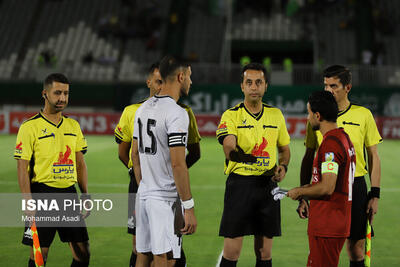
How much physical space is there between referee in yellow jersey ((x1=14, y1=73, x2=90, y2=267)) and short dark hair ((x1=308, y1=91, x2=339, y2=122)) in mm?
2555

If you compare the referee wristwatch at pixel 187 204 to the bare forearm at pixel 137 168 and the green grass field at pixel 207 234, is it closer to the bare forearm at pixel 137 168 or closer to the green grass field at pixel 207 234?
the bare forearm at pixel 137 168

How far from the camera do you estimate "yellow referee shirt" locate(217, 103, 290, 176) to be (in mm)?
5934

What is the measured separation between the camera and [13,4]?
4153 centimetres

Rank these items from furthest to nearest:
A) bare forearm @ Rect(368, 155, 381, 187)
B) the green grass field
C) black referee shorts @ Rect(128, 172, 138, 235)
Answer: the green grass field < black referee shorts @ Rect(128, 172, 138, 235) < bare forearm @ Rect(368, 155, 381, 187)

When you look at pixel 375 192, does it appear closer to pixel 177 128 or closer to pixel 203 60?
pixel 177 128

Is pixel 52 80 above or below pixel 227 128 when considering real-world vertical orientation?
above

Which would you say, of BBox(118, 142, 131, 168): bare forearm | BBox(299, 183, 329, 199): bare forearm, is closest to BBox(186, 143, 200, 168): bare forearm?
BBox(299, 183, 329, 199): bare forearm

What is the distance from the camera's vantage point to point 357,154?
5.95 m

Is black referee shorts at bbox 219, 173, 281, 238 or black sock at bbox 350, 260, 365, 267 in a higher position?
black referee shorts at bbox 219, 173, 281, 238

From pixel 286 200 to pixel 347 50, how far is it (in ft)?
86.5

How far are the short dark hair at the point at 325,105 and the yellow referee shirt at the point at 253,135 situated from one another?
→ 38.5 inches

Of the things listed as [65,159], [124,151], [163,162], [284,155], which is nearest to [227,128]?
[284,155]

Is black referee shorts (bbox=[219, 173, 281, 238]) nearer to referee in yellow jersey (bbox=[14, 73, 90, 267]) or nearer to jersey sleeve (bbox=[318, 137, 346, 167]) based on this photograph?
jersey sleeve (bbox=[318, 137, 346, 167])

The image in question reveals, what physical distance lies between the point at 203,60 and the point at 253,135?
102ft
